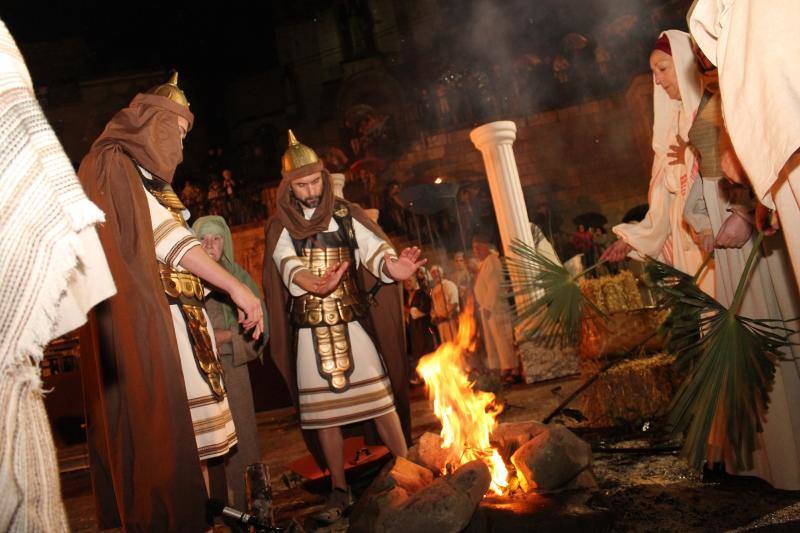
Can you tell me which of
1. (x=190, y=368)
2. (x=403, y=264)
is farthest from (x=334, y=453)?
(x=190, y=368)

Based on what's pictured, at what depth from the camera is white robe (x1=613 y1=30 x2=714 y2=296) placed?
2882mm

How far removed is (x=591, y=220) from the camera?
18.5 meters

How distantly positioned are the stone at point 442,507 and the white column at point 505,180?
Answer: 535cm

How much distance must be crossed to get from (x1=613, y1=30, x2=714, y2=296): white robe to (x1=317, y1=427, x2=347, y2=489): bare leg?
2047 millimetres

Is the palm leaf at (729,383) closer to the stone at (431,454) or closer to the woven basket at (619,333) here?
the stone at (431,454)

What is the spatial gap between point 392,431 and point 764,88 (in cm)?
267

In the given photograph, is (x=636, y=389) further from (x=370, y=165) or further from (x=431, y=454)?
(x=370, y=165)

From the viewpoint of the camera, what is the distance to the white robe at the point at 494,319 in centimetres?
876

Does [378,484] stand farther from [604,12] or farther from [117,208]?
[604,12]

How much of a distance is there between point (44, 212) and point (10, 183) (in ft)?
0.24

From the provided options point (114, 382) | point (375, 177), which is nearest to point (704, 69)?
point (114, 382)

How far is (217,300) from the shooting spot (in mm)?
3371

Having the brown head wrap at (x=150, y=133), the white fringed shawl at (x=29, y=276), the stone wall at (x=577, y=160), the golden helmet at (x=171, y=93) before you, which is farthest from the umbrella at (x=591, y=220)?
the white fringed shawl at (x=29, y=276)

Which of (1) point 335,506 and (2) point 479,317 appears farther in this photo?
(2) point 479,317
